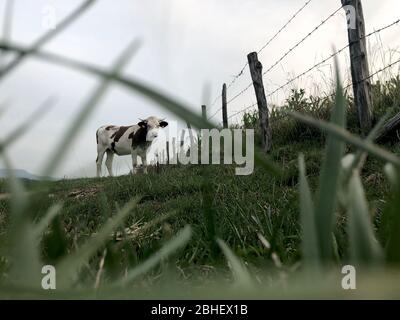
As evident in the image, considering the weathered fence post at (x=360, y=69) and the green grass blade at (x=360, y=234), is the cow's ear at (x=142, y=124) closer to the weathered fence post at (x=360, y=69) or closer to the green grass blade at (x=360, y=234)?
the weathered fence post at (x=360, y=69)

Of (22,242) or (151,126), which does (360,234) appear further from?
(151,126)

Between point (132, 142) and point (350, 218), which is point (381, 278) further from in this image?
point (132, 142)

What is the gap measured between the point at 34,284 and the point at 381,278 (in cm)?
21

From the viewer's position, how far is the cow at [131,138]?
1144 cm

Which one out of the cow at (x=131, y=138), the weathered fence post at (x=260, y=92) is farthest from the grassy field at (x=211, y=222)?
the cow at (x=131, y=138)

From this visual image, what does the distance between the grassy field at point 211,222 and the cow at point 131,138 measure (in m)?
3.91

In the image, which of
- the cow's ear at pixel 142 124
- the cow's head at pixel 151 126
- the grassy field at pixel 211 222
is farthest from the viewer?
the cow's ear at pixel 142 124

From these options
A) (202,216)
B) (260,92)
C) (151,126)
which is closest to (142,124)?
(151,126)

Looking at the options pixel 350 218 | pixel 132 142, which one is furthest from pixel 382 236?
pixel 132 142

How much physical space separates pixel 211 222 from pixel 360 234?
0.30 m

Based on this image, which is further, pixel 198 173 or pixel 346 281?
pixel 198 173

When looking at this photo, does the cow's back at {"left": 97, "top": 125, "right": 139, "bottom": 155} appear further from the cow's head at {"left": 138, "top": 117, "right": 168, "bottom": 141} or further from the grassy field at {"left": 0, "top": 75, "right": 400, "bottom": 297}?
the grassy field at {"left": 0, "top": 75, "right": 400, "bottom": 297}

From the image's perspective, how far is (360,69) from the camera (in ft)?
15.3

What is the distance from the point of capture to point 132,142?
467 inches
